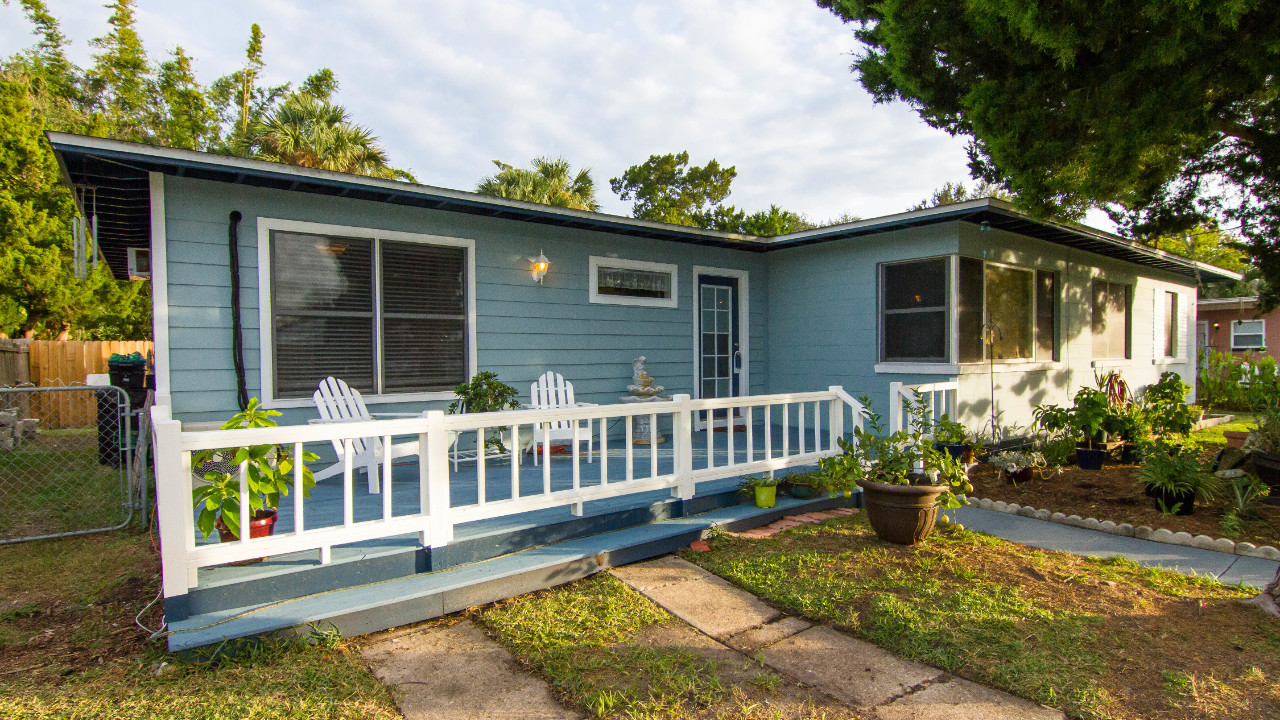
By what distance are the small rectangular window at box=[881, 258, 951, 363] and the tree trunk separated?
3.77 metres

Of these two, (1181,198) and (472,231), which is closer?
(472,231)

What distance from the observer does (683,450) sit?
4.34 metres

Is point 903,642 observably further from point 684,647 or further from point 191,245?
point 191,245

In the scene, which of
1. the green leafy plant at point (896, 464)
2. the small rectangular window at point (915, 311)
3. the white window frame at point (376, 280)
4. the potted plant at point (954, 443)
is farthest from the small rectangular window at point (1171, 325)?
the white window frame at point (376, 280)

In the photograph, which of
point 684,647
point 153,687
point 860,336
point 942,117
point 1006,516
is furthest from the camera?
point 860,336

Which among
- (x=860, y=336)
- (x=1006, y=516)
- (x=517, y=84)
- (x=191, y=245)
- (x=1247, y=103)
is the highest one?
(x=517, y=84)

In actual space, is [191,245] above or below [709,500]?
above

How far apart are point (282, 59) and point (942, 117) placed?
2128cm

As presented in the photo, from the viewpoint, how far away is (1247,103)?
207 inches

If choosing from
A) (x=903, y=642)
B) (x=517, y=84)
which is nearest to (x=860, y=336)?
(x=903, y=642)

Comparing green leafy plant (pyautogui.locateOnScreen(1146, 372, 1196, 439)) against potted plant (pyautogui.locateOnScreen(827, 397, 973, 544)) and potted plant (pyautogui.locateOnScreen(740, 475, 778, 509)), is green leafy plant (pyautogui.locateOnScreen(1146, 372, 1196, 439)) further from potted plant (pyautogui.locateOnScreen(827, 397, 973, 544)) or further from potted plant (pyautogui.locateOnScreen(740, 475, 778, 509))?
→ potted plant (pyautogui.locateOnScreen(740, 475, 778, 509))

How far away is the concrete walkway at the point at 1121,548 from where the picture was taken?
371cm

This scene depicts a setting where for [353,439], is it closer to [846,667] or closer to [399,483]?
[399,483]

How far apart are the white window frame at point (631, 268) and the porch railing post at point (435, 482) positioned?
148 inches
